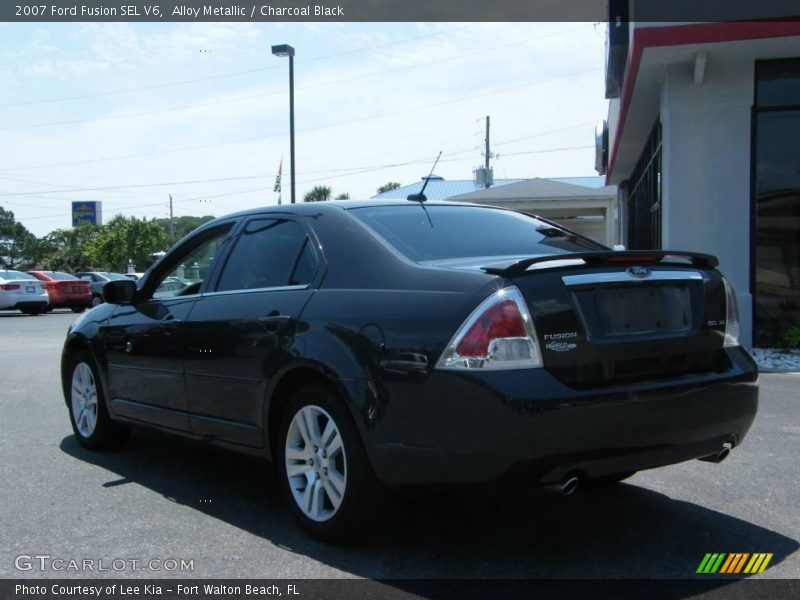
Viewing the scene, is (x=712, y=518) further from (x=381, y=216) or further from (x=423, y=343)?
(x=381, y=216)

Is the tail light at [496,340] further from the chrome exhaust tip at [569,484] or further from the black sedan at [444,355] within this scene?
the chrome exhaust tip at [569,484]

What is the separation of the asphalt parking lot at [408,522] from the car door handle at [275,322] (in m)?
1.00

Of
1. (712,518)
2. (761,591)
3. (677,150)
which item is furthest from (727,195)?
(761,591)

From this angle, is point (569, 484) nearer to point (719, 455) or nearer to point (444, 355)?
point (444, 355)

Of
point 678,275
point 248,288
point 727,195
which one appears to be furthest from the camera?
point 727,195

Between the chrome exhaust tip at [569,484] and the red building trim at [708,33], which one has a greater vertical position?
the red building trim at [708,33]

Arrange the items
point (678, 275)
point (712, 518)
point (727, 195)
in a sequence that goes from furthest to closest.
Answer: point (727, 195), point (712, 518), point (678, 275)

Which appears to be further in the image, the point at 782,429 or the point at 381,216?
the point at 782,429

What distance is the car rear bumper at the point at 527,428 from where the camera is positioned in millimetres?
3334

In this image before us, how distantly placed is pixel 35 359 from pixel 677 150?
31.6ft

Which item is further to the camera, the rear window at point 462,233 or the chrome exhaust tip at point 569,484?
the rear window at point 462,233

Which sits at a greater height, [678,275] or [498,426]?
[678,275]

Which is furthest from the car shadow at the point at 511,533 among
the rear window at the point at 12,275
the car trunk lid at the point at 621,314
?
the rear window at the point at 12,275

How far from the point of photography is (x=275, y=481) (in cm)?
525
